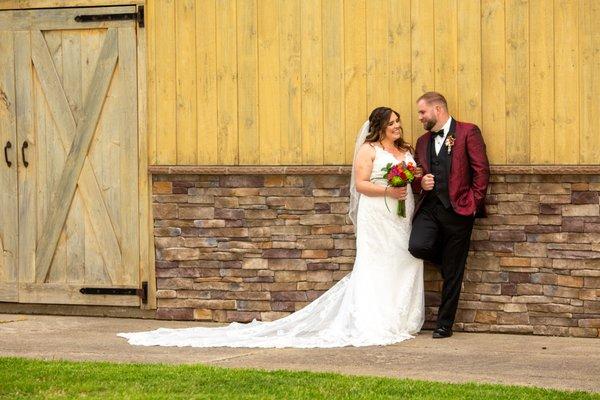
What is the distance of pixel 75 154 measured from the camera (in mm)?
12625

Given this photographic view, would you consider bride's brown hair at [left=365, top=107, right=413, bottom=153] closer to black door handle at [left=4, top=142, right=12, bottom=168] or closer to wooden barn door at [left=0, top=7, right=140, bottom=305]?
wooden barn door at [left=0, top=7, right=140, bottom=305]

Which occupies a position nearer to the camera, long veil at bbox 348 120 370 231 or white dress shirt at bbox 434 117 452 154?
white dress shirt at bbox 434 117 452 154

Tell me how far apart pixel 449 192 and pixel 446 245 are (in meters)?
0.41

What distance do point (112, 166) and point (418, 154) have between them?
2.73m

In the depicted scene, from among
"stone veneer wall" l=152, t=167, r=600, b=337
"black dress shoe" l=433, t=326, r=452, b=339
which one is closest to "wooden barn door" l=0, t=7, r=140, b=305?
"stone veneer wall" l=152, t=167, r=600, b=337

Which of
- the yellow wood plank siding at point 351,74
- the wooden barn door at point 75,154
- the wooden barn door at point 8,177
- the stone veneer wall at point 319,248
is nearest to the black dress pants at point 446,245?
the stone veneer wall at point 319,248

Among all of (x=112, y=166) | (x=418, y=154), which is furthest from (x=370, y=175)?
(x=112, y=166)

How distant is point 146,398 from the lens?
8320mm

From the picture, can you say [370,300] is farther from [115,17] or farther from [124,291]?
[115,17]

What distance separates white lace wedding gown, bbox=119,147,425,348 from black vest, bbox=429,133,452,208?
28 cm

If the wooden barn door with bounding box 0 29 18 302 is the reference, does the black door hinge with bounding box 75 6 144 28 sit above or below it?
above

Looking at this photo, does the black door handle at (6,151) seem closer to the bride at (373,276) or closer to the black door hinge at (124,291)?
the black door hinge at (124,291)

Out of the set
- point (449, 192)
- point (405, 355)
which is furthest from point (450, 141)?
point (405, 355)

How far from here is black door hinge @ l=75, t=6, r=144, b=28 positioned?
12.3 m
